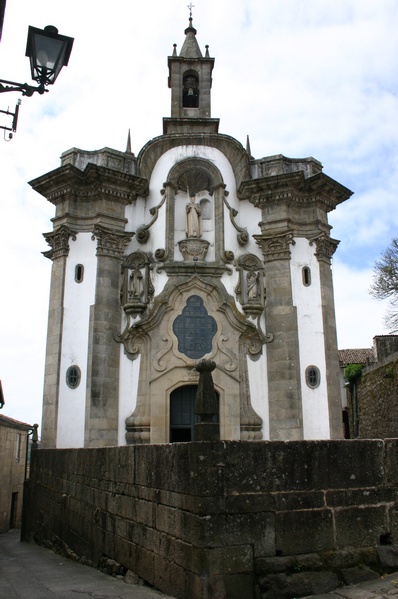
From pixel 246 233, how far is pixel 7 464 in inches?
577

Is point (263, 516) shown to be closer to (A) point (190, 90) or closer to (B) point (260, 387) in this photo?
(B) point (260, 387)

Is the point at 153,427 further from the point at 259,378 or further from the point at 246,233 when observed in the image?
the point at 246,233

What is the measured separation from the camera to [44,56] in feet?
18.7

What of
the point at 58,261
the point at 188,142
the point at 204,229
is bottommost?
the point at 58,261

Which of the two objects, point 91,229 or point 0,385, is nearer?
point 91,229

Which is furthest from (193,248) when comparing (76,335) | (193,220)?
(76,335)

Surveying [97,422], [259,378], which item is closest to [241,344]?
[259,378]

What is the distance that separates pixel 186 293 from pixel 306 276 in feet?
11.4

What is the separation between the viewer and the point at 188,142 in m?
17.6

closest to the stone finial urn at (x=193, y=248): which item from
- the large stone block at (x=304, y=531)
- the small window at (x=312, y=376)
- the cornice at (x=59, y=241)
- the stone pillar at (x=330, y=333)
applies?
the cornice at (x=59, y=241)

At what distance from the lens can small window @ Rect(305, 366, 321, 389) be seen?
15648mm

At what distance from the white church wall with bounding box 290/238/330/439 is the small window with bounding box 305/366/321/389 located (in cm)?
6

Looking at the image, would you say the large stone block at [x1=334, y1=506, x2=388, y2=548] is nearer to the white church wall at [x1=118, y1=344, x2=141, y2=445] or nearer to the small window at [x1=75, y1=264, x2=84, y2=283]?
the white church wall at [x1=118, y1=344, x2=141, y2=445]

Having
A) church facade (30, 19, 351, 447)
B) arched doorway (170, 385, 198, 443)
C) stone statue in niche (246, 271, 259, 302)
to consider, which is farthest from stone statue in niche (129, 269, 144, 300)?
stone statue in niche (246, 271, 259, 302)
